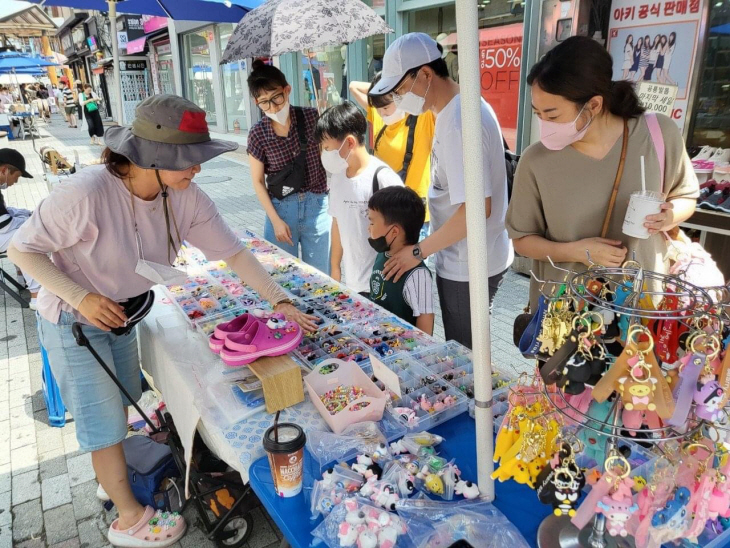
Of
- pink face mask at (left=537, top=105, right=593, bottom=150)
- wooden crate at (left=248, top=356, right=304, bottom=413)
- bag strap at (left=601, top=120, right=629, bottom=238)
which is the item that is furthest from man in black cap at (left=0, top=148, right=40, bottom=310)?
bag strap at (left=601, top=120, right=629, bottom=238)

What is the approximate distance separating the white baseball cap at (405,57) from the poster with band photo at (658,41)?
272cm

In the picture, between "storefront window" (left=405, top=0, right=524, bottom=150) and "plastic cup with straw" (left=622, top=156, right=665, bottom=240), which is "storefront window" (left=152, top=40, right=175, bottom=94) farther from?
"plastic cup with straw" (left=622, top=156, right=665, bottom=240)

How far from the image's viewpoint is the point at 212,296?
8.41 feet

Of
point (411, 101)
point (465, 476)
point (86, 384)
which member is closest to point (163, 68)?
point (411, 101)

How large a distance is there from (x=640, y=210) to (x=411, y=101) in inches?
43.2

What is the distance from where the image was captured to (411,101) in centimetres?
218

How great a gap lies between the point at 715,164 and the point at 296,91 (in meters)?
7.73

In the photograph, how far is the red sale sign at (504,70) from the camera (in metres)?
5.39

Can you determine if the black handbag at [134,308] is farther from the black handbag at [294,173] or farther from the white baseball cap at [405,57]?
the black handbag at [294,173]

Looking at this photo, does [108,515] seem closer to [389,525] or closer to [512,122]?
[389,525]

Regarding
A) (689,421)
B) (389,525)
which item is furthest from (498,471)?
(689,421)

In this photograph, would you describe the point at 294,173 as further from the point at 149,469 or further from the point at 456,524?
the point at 456,524

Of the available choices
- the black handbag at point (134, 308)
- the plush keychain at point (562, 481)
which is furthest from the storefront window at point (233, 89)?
the plush keychain at point (562, 481)

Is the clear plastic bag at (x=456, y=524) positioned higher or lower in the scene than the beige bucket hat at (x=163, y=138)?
lower
